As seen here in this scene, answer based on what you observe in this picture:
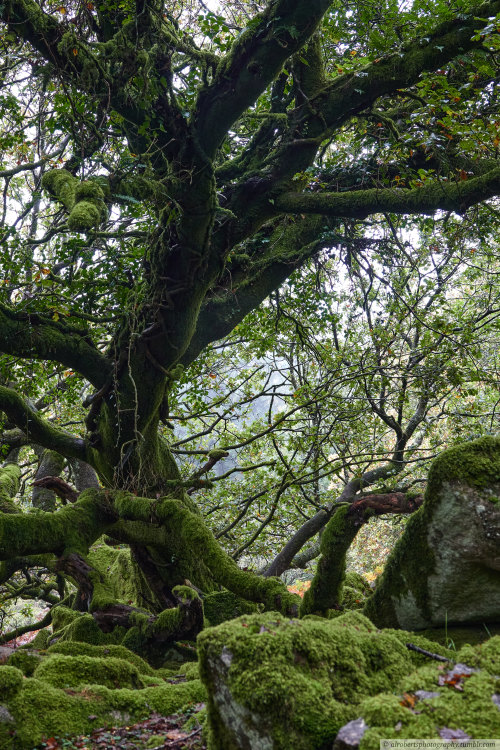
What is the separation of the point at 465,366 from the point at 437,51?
15.4ft

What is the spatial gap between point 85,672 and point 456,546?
10.3ft

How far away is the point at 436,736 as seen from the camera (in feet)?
6.22

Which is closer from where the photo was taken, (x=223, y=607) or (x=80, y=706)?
(x=80, y=706)

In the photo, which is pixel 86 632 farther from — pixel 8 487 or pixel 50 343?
pixel 50 343

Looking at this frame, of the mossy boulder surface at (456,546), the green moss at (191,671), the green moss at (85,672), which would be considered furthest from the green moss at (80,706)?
the mossy boulder surface at (456,546)

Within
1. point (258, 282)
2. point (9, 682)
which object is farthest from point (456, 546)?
point (258, 282)

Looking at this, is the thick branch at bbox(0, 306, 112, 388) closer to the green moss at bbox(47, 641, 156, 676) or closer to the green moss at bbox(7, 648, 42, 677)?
the green moss at bbox(47, 641, 156, 676)

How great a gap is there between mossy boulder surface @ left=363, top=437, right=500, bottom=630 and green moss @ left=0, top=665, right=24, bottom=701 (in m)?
2.72

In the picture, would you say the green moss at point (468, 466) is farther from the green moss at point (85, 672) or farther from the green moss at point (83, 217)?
the green moss at point (83, 217)

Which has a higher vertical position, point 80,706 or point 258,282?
point 258,282

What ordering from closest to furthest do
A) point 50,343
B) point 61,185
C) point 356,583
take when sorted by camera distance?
point 50,343 < point 61,185 < point 356,583

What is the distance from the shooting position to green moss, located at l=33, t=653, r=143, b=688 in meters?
3.97

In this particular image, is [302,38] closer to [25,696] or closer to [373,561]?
[25,696]

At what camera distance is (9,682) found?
3.31m
